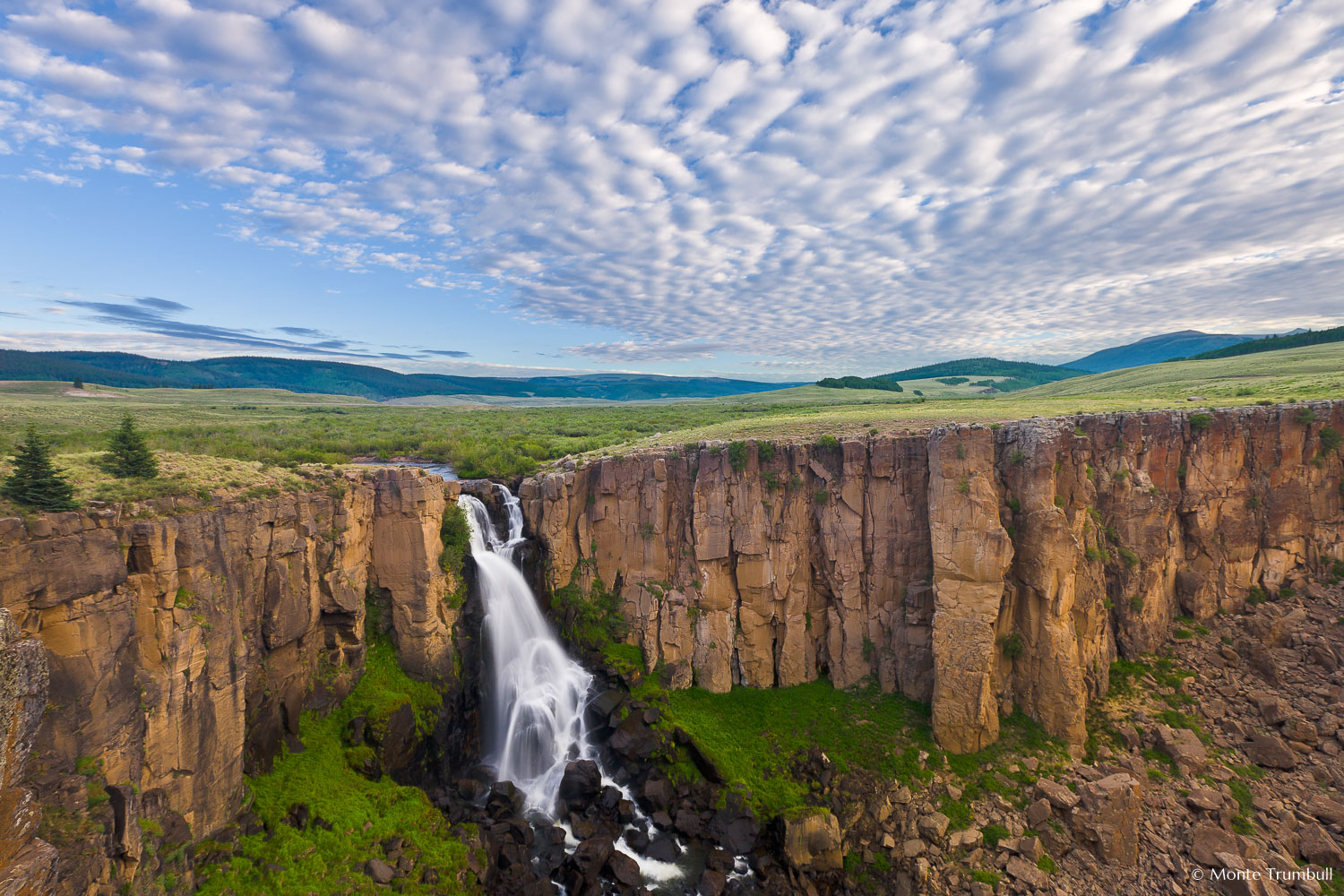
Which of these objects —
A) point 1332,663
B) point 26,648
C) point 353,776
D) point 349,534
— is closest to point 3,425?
point 349,534

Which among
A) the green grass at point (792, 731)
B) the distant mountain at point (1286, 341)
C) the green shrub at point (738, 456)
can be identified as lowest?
the green grass at point (792, 731)

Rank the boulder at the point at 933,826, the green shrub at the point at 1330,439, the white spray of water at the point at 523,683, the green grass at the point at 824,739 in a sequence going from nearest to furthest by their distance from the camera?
1. the boulder at the point at 933,826
2. the green grass at the point at 824,739
3. the white spray of water at the point at 523,683
4. the green shrub at the point at 1330,439

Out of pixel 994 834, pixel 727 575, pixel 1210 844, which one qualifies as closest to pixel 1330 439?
pixel 1210 844

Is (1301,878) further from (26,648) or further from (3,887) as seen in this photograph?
(26,648)

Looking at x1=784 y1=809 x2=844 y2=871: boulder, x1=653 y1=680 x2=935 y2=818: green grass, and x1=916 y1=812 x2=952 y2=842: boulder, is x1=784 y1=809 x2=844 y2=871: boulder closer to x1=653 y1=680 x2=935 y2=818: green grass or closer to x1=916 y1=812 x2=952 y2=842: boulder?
x1=653 y1=680 x2=935 y2=818: green grass

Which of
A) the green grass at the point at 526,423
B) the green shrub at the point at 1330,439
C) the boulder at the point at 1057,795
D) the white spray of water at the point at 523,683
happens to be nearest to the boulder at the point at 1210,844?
the boulder at the point at 1057,795

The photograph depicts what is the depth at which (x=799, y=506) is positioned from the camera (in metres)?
31.4

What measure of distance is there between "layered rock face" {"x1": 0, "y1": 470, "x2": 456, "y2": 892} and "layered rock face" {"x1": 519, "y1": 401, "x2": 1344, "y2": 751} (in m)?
9.04

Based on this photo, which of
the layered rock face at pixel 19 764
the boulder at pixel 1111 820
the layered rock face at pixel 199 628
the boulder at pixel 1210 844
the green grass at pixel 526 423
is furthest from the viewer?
the green grass at pixel 526 423

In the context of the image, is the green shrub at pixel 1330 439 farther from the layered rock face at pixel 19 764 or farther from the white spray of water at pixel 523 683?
the layered rock face at pixel 19 764

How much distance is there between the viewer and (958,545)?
84.9 feet

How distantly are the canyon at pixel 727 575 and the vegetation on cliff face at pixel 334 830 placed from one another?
115cm

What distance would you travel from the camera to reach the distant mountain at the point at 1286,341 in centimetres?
7788

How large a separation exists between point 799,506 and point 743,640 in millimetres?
8712
